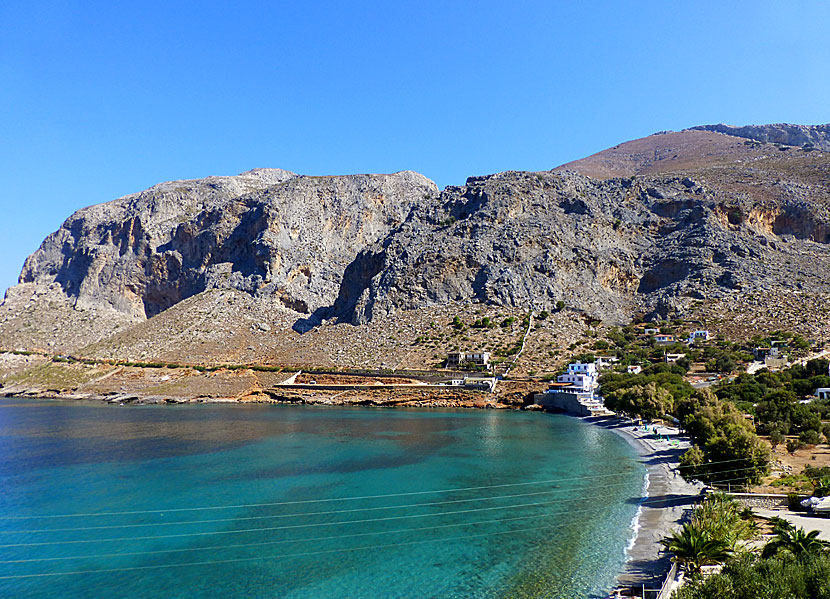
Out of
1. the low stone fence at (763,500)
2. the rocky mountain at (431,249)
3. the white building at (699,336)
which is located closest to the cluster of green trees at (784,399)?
the low stone fence at (763,500)

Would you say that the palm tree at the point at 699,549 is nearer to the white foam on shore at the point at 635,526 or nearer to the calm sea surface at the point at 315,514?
the calm sea surface at the point at 315,514

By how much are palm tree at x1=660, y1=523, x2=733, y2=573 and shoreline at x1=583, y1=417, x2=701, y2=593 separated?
1.16 meters

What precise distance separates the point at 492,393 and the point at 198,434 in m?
34.2

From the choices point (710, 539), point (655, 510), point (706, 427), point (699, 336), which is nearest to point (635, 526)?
point (655, 510)

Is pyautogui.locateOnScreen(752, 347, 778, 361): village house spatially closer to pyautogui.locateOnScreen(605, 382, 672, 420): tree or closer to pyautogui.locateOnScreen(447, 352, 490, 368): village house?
pyautogui.locateOnScreen(605, 382, 672, 420): tree

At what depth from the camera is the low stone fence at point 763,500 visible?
2091 centimetres

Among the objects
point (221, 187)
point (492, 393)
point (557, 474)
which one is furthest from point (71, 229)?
point (557, 474)

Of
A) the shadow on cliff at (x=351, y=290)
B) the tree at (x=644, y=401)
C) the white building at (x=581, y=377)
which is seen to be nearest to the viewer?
the tree at (x=644, y=401)

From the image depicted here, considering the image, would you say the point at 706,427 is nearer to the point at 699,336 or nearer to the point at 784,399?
the point at 784,399

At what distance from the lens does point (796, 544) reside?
45.9 ft

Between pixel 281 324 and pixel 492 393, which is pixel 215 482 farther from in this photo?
pixel 281 324

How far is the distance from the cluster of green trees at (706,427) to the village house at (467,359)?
66.5 ft

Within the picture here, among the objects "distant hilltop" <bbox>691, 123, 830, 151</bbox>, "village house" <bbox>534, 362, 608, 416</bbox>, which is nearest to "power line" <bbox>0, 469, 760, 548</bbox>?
"village house" <bbox>534, 362, 608, 416</bbox>

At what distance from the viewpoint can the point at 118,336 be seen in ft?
316
